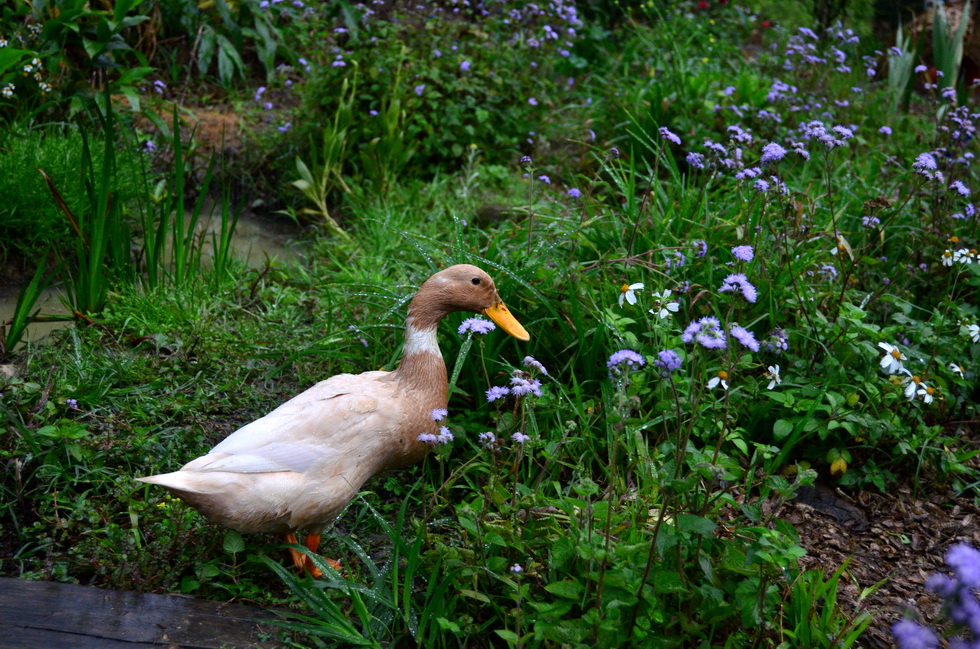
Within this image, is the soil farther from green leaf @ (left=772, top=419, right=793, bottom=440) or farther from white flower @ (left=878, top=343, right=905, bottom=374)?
white flower @ (left=878, top=343, right=905, bottom=374)

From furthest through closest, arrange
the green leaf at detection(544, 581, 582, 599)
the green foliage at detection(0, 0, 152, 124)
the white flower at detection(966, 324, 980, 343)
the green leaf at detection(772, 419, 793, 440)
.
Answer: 1. the green foliage at detection(0, 0, 152, 124)
2. the white flower at detection(966, 324, 980, 343)
3. the green leaf at detection(772, 419, 793, 440)
4. the green leaf at detection(544, 581, 582, 599)

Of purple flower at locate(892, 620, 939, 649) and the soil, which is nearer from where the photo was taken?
purple flower at locate(892, 620, 939, 649)

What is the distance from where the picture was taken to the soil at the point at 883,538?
2436mm

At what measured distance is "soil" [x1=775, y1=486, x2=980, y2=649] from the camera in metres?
2.44

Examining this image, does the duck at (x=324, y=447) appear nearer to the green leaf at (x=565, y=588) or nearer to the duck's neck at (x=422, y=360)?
the duck's neck at (x=422, y=360)

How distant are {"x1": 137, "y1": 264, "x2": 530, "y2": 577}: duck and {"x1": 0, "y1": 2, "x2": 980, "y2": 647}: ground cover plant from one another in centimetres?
12

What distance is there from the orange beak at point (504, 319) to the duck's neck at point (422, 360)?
0.20 metres

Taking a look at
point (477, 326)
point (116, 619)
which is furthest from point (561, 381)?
point (116, 619)

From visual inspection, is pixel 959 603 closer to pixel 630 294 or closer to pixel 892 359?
pixel 630 294

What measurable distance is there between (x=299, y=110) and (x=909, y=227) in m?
3.68

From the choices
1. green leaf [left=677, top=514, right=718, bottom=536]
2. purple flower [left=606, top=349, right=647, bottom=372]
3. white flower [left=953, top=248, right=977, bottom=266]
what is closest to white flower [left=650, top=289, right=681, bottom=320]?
purple flower [left=606, top=349, right=647, bottom=372]

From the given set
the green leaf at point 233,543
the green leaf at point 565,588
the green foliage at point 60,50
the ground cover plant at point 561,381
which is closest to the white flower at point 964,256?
the ground cover plant at point 561,381

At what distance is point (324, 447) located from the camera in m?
2.30

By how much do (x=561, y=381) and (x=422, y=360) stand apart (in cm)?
70
